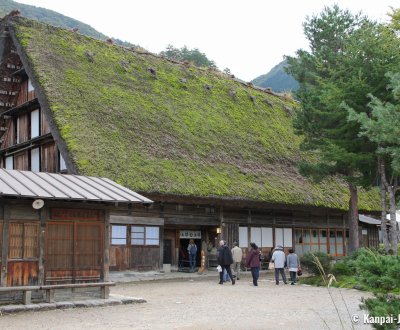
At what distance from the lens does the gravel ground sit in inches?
343

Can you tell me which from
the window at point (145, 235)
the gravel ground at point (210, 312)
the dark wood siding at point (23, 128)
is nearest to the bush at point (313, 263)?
the gravel ground at point (210, 312)

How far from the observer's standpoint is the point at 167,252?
2086 centimetres

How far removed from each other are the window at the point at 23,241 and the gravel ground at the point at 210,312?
135 cm

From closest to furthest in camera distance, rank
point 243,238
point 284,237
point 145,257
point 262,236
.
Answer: point 145,257, point 243,238, point 262,236, point 284,237

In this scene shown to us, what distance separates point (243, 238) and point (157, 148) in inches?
227

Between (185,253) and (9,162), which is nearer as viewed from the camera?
(185,253)

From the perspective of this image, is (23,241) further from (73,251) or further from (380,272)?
(380,272)

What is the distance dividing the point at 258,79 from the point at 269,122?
91.5 meters

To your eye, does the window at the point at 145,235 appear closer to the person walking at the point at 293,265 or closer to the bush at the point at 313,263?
the person walking at the point at 293,265

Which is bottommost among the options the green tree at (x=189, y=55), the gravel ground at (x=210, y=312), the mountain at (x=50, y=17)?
the gravel ground at (x=210, y=312)

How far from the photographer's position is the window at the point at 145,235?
1842cm

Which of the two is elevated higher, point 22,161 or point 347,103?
point 347,103

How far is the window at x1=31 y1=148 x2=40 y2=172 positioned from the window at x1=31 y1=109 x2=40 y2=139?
0.60 m

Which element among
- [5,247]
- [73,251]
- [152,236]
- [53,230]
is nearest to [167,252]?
[152,236]
